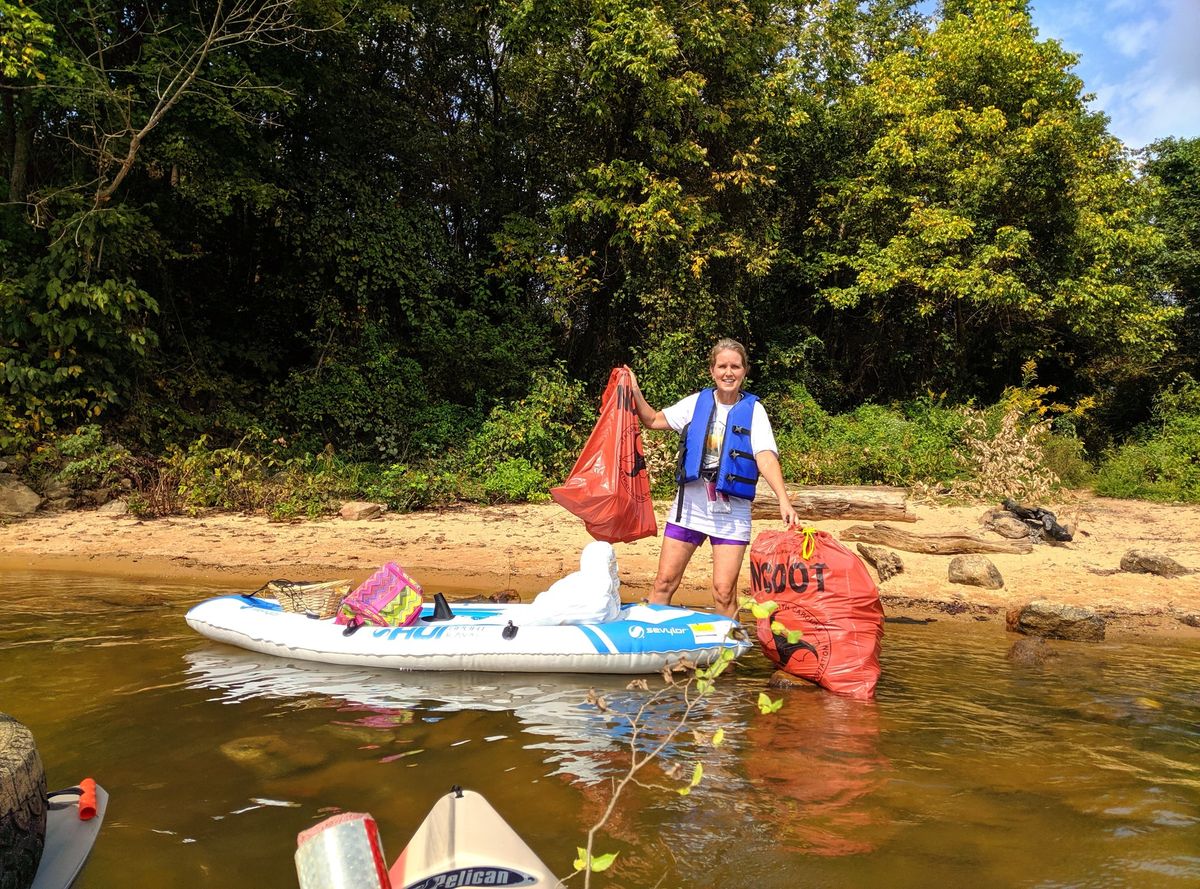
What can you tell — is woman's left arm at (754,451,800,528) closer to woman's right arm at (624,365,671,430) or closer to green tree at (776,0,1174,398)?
woman's right arm at (624,365,671,430)

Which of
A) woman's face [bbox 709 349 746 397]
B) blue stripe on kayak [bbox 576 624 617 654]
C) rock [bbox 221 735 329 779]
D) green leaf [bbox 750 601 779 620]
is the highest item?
woman's face [bbox 709 349 746 397]

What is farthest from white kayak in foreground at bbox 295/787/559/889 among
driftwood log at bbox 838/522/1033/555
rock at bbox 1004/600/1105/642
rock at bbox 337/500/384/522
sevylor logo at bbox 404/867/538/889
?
rock at bbox 337/500/384/522

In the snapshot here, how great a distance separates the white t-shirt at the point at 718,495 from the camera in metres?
4.98

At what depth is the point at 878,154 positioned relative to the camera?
604 inches

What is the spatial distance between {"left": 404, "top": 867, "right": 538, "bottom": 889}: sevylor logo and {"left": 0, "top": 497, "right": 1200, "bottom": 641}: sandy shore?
526 centimetres

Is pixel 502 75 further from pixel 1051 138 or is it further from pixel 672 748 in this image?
pixel 672 748

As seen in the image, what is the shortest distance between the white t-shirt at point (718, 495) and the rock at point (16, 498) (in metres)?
8.46

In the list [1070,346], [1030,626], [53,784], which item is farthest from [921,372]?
[53,784]

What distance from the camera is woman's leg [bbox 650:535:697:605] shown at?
5.19 meters

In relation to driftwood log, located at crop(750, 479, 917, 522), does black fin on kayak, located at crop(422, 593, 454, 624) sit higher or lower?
lower

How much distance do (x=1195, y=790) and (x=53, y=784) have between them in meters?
4.99

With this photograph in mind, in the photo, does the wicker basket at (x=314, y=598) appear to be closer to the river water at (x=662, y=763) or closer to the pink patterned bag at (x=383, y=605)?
the pink patterned bag at (x=383, y=605)

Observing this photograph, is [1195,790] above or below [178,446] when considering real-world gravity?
below

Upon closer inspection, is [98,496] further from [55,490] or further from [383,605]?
[383,605]
